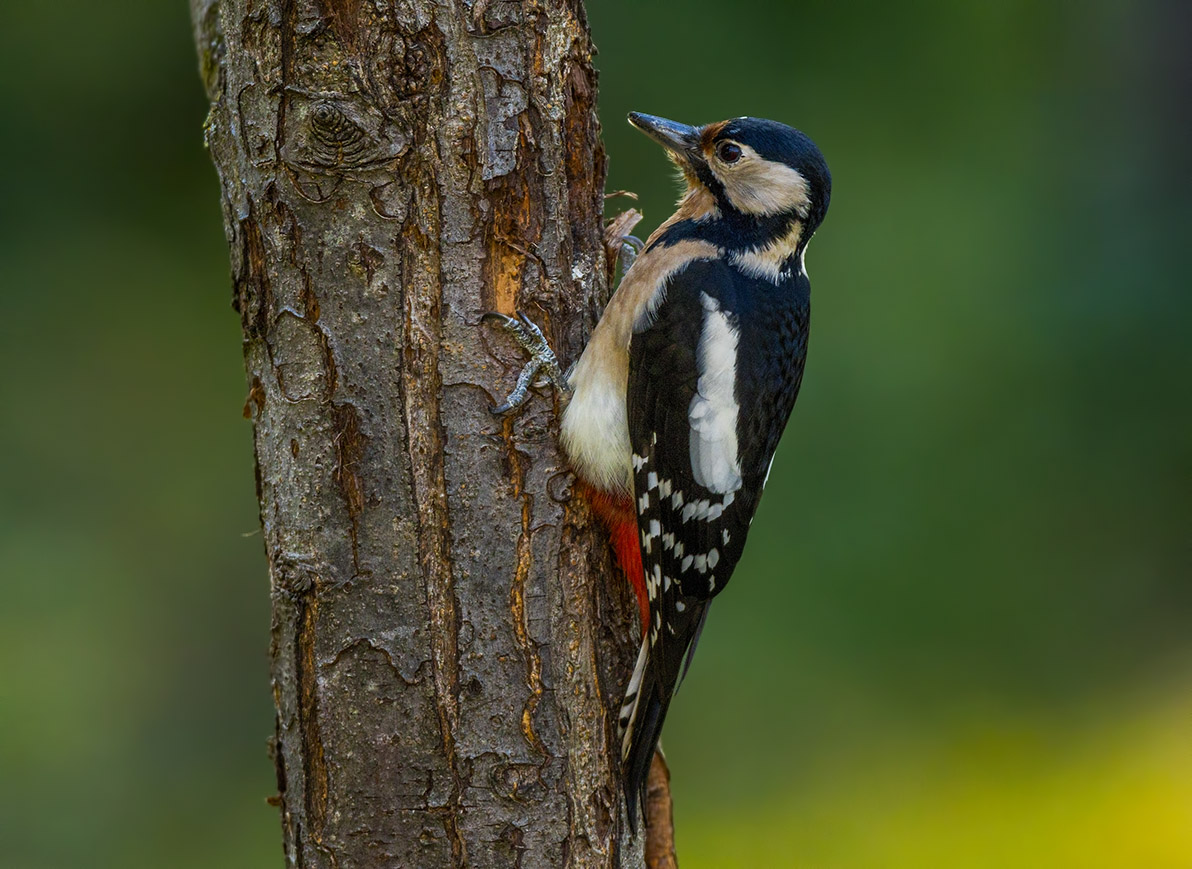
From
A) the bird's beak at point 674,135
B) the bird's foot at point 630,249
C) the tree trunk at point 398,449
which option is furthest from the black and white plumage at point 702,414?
the bird's foot at point 630,249

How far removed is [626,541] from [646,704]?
0.96ft

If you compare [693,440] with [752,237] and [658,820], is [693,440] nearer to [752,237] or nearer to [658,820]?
[752,237]

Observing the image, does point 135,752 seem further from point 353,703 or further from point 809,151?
point 809,151

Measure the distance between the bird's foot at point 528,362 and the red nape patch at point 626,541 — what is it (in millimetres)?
221

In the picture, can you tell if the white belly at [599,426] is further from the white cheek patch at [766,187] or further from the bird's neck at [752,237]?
the white cheek patch at [766,187]

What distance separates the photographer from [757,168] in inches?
91.3

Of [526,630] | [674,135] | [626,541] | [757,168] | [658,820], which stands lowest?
[658,820]

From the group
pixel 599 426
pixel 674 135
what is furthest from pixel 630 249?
pixel 599 426

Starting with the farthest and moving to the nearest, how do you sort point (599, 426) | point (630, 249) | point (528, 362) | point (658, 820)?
point (630, 249) < point (658, 820) < point (599, 426) < point (528, 362)

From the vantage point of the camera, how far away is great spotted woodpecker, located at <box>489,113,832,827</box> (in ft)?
6.22

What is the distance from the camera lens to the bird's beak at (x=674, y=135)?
2402mm

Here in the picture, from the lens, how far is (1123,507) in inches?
168

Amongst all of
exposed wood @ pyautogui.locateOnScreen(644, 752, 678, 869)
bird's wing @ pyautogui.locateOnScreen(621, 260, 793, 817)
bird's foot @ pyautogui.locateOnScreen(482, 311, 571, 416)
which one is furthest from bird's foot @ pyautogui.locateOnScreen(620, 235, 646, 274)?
exposed wood @ pyautogui.locateOnScreen(644, 752, 678, 869)

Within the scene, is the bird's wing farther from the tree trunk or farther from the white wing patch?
the tree trunk
